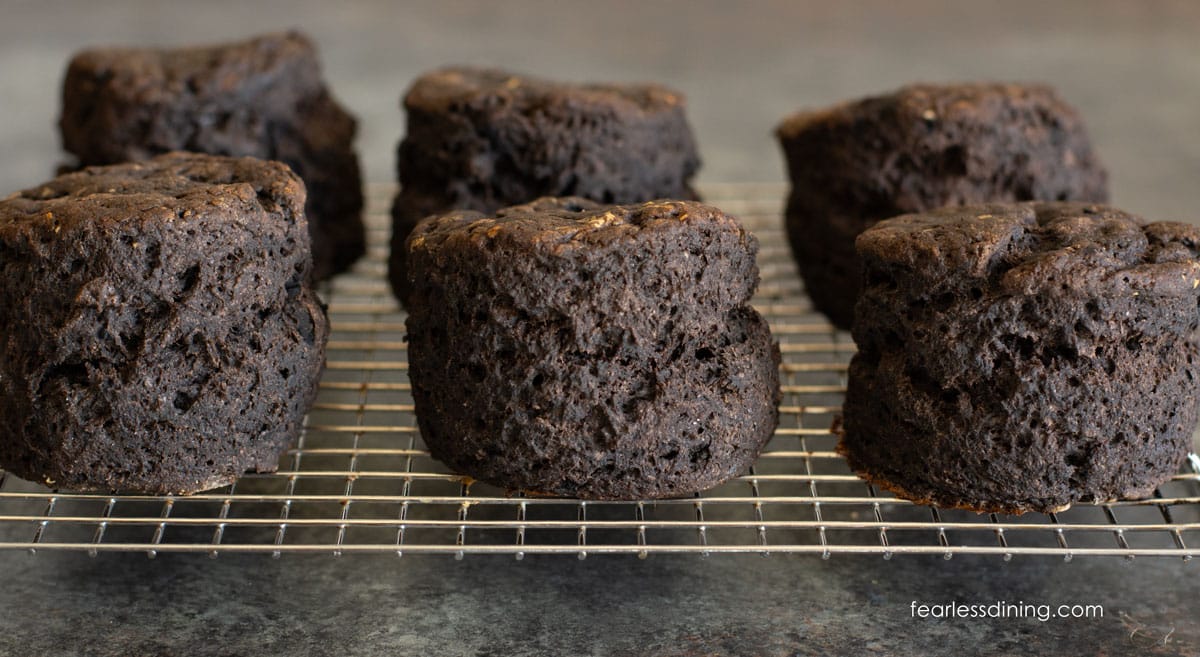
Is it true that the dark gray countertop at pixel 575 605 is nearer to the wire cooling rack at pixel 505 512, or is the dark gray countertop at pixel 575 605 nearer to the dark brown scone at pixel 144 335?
the wire cooling rack at pixel 505 512

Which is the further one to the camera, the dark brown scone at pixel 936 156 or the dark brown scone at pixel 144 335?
the dark brown scone at pixel 936 156

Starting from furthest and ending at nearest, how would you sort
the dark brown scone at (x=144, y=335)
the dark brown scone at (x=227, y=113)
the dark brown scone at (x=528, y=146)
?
1. the dark brown scone at (x=227, y=113)
2. the dark brown scone at (x=528, y=146)
3. the dark brown scone at (x=144, y=335)

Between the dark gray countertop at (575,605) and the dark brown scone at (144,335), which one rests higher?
the dark brown scone at (144,335)

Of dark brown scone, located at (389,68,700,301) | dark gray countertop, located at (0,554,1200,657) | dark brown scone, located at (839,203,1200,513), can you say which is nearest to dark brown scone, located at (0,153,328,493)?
dark gray countertop, located at (0,554,1200,657)

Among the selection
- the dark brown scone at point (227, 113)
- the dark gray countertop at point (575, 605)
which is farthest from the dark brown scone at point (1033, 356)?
the dark brown scone at point (227, 113)

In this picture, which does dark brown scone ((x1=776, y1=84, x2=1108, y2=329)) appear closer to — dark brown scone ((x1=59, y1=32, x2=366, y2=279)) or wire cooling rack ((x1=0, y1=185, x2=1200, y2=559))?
wire cooling rack ((x1=0, y1=185, x2=1200, y2=559))

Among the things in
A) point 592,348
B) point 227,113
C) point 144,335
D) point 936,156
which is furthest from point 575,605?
point 227,113

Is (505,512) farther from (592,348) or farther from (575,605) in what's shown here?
(592,348)

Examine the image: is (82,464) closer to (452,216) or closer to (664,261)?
(452,216)
